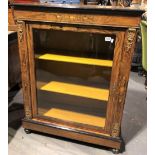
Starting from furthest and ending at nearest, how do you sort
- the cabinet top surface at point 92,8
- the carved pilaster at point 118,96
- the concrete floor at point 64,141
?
the concrete floor at point 64,141 < the carved pilaster at point 118,96 < the cabinet top surface at point 92,8

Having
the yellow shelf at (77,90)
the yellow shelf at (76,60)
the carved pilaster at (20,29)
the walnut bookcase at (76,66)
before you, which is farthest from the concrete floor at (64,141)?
the carved pilaster at (20,29)

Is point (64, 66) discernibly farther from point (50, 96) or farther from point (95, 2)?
point (95, 2)

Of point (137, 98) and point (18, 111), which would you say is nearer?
point (18, 111)

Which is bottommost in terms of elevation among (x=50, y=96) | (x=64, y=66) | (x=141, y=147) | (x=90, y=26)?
(x=141, y=147)

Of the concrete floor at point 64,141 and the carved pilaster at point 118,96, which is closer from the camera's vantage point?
the carved pilaster at point 118,96

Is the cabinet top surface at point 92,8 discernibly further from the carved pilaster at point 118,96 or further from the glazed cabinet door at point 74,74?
the carved pilaster at point 118,96

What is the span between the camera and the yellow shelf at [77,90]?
1741mm

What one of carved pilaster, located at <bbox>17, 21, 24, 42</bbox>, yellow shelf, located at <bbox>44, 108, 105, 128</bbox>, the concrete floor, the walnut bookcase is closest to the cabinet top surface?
the walnut bookcase

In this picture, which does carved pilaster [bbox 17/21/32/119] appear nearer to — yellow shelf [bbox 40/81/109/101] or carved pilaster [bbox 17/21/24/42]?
carved pilaster [bbox 17/21/24/42]

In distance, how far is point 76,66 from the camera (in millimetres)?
1771

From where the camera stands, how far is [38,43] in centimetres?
170

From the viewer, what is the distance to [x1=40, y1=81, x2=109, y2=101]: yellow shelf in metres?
1.74

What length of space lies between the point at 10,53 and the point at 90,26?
3.90 ft
